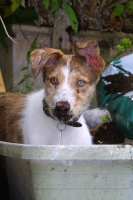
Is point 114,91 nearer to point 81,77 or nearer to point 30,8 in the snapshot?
point 81,77

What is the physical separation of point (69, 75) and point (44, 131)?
1.13 feet

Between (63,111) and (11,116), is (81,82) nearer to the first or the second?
(63,111)

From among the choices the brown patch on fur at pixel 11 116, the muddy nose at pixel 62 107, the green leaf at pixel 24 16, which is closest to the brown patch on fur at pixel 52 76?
the muddy nose at pixel 62 107

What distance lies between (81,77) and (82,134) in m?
0.35

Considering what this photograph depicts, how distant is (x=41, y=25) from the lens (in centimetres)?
477

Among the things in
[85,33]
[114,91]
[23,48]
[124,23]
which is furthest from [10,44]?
[114,91]

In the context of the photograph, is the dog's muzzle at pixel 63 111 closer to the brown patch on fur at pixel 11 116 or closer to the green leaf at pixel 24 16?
the brown patch on fur at pixel 11 116

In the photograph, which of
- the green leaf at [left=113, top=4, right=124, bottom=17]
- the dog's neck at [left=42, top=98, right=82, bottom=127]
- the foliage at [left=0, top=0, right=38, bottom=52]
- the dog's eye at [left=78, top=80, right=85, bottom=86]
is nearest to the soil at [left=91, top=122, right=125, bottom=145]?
the dog's neck at [left=42, top=98, right=82, bottom=127]

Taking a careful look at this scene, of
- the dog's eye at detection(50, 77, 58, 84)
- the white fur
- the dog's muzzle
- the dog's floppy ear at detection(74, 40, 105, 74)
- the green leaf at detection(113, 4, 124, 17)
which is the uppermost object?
the dog's floppy ear at detection(74, 40, 105, 74)

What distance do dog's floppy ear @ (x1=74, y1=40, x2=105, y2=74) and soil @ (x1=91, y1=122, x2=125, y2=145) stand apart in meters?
0.65

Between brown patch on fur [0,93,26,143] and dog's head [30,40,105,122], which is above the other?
dog's head [30,40,105,122]

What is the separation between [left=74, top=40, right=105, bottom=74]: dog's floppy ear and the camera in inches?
102

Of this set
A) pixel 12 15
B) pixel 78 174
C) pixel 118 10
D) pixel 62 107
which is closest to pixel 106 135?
pixel 62 107

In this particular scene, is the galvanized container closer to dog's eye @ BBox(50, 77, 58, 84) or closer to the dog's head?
the dog's head
